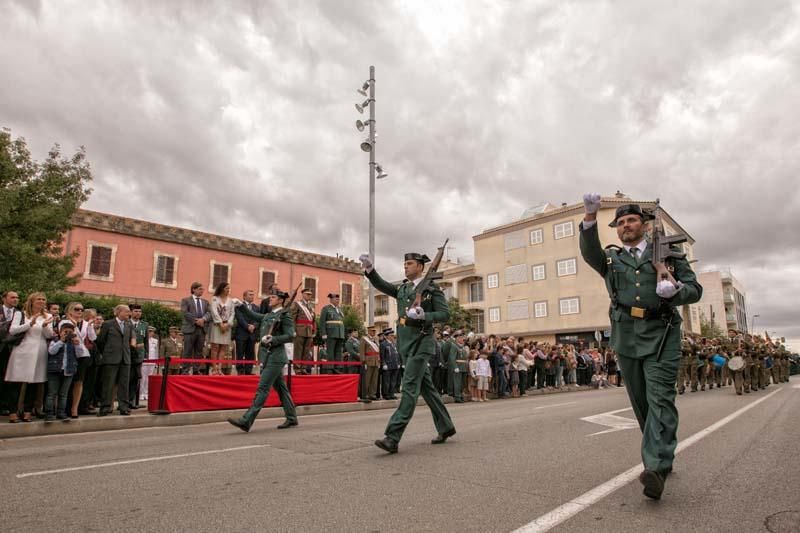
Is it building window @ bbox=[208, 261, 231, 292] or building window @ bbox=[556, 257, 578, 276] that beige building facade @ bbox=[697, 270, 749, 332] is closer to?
building window @ bbox=[556, 257, 578, 276]

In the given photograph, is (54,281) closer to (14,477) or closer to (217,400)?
(217,400)

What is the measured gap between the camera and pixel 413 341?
234 inches

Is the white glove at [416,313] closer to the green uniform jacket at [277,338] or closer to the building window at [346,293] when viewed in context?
the green uniform jacket at [277,338]

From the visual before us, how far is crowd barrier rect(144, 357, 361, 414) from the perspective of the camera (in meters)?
9.71

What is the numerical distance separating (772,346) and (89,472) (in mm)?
25754

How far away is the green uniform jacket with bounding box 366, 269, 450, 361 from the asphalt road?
112 centimetres

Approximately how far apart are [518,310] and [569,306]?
5218 mm

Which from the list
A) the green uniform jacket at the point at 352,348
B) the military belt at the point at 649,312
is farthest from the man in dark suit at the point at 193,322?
the military belt at the point at 649,312

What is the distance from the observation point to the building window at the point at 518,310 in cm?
4762

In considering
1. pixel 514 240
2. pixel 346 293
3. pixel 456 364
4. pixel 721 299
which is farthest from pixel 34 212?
pixel 721 299

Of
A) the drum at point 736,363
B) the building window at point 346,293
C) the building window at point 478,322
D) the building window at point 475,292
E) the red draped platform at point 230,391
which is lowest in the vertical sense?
the red draped platform at point 230,391

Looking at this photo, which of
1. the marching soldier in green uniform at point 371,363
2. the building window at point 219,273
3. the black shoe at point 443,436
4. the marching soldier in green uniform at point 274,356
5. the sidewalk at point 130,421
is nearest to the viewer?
the black shoe at point 443,436

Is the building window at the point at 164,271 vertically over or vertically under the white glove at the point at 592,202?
over

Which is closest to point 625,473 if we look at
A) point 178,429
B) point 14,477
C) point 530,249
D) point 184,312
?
point 14,477
